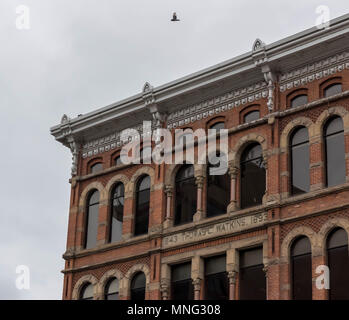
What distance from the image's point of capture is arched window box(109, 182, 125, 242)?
45.2 meters

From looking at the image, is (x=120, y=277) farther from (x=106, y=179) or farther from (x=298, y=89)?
(x=298, y=89)

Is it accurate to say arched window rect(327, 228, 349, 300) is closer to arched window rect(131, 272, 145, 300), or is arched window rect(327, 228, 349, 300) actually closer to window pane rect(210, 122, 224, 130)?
window pane rect(210, 122, 224, 130)

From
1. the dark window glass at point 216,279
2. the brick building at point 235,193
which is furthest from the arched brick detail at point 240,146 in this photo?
the dark window glass at point 216,279

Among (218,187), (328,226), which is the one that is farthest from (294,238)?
(218,187)

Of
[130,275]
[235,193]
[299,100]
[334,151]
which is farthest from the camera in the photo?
[130,275]

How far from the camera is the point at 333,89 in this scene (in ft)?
133

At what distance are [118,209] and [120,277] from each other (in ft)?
11.0

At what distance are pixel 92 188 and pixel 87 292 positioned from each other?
4.73m

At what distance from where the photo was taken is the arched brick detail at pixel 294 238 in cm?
3822

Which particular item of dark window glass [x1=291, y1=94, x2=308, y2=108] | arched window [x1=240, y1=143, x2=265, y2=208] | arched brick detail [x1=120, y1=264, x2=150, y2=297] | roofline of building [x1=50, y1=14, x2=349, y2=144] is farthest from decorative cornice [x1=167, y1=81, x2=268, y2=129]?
arched brick detail [x1=120, y1=264, x2=150, y2=297]

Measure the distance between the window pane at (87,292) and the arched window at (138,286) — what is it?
7.81ft

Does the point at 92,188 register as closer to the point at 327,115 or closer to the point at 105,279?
the point at 105,279

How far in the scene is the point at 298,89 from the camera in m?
41.3
